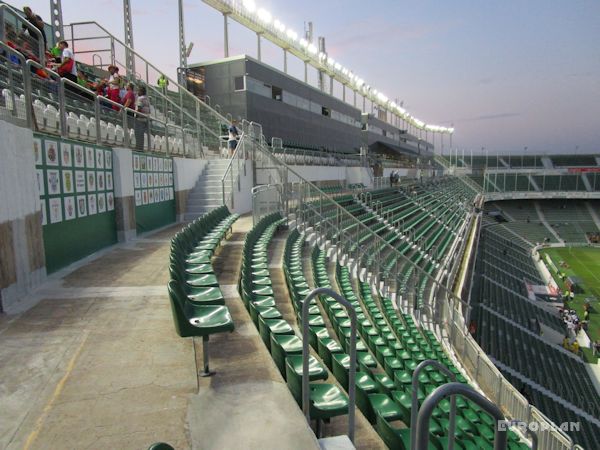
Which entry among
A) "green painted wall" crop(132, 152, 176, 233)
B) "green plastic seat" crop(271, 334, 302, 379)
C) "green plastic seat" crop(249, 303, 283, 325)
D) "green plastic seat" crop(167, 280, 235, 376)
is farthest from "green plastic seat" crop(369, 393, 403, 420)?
"green painted wall" crop(132, 152, 176, 233)

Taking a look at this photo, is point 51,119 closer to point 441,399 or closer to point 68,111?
point 68,111

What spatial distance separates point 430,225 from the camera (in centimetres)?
2208

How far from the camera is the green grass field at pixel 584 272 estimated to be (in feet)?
70.3

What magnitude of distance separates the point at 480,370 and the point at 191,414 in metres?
7.41

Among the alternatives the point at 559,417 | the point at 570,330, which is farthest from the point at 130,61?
the point at 570,330

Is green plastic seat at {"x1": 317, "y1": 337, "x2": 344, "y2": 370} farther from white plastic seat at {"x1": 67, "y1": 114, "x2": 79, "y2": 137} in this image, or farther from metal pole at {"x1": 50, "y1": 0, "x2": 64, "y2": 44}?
metal pole at {"x1": 50, "y1": 0, "x2": 64, "y2": 44}

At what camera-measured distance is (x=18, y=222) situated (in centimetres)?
462

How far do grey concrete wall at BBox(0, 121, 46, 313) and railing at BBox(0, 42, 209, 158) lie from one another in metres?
0.42

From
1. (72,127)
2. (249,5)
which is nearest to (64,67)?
(72,127)

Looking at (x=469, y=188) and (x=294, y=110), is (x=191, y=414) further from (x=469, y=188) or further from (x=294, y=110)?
(x=469, y=188)

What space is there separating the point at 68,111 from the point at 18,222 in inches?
114

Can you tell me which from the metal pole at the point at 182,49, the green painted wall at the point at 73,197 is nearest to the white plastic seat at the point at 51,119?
the green painted wall at the point at 73,197

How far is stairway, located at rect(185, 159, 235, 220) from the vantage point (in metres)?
11.7

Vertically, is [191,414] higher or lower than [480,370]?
higher
